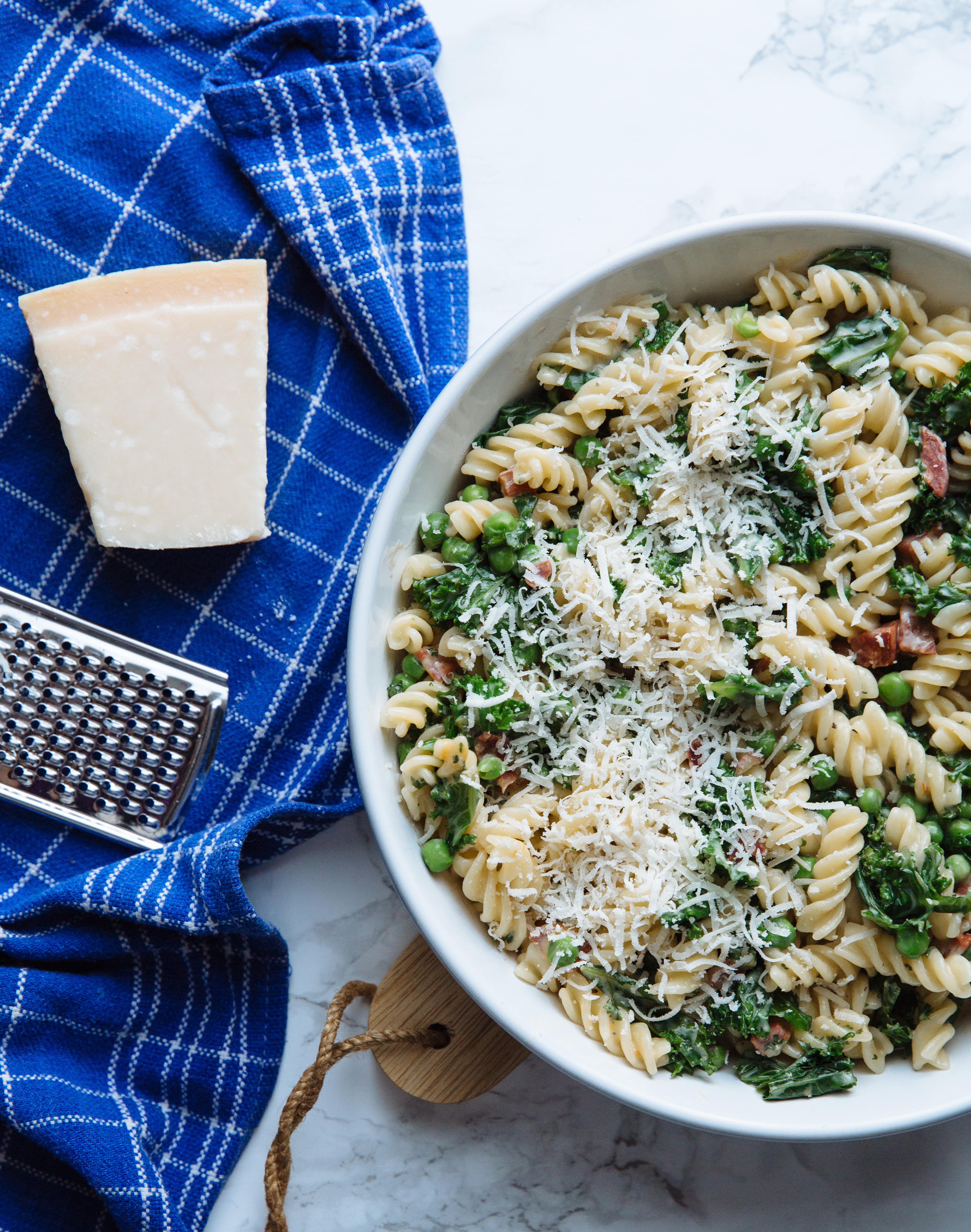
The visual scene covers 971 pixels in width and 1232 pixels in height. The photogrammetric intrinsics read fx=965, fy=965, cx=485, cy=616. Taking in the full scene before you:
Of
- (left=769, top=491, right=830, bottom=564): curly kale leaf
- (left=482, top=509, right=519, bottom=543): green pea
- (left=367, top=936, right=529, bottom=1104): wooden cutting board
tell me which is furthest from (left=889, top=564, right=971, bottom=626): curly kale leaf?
(left=367, top=936, right=529, bottom=1104): wooden cutting board

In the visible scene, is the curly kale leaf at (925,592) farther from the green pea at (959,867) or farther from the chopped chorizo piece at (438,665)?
the chopped chorizo piece at (438,665)

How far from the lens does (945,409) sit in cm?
385

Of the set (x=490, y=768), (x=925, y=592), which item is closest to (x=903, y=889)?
(x=925, y=592)

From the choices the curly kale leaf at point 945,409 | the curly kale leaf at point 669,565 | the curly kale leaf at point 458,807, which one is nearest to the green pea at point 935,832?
the curly kale leaf at point 669,565

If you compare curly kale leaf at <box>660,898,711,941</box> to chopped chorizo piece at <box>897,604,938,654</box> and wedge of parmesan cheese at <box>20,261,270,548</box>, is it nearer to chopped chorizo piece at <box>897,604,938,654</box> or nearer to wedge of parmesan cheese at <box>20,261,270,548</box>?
chopped chorizo piece at <box>897,604,938,654</box>

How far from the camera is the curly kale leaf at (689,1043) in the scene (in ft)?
12.5

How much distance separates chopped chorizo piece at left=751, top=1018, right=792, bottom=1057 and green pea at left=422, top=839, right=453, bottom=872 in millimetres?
1387

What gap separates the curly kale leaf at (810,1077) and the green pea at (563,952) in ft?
2.88

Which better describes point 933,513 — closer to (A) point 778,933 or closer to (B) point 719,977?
(A) point 778,933

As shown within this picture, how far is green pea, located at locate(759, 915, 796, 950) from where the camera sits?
12.1 ft

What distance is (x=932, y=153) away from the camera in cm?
460

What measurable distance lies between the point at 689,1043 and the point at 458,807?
1.31m

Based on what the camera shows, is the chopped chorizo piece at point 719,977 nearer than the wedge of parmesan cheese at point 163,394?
Yes

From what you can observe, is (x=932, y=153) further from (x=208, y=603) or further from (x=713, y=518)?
(x=208, y=603)
